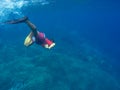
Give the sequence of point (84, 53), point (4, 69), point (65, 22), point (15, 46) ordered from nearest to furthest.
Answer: point (4, 69) < point (15, 46) < point (84, 53) < point (65, 22)

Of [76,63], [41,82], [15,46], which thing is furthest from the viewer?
[15,46]

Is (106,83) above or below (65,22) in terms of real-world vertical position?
above

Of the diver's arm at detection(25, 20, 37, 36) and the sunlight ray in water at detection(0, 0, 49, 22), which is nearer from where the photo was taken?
the diver's arm at detection(25, 20, 37, 36)

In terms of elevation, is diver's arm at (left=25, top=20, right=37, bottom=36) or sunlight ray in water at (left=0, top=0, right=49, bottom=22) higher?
diver's arm at (left=25, top=20, right=37, bottom=36)

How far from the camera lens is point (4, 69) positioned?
1939 cm

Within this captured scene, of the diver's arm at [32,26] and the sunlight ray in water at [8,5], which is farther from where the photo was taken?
the sunlight ray in water at [8,5]

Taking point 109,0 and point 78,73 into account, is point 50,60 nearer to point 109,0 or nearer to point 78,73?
point 78,73

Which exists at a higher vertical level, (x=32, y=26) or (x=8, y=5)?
(x=32, y=26)

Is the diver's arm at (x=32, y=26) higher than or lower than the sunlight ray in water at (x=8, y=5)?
higher

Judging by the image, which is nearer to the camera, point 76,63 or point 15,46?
point 76,63

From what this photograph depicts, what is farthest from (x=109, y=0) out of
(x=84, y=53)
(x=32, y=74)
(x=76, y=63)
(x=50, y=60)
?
(x=32, y=74)

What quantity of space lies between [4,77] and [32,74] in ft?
7.86

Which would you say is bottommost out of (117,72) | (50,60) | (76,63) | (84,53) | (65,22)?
(65,22)

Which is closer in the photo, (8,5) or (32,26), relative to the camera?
(32,26)
